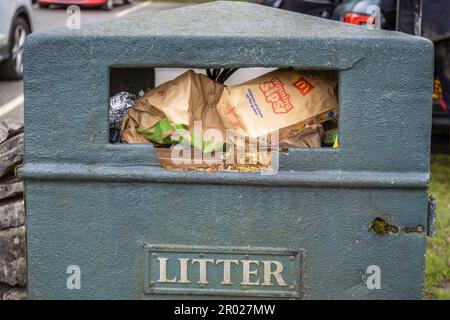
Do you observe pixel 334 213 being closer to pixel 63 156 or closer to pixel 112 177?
pixel 112 177

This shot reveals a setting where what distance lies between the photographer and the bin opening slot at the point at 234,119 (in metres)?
2.58

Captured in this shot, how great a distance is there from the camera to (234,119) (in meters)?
2.59

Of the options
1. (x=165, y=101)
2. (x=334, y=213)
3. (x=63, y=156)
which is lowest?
(x=334, y=213)

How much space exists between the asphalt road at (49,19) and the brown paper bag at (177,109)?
43cm

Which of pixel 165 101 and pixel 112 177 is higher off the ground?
pixel 165 101

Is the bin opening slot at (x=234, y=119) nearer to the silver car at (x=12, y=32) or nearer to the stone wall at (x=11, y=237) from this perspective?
the stone wall at (x=11, y=237)

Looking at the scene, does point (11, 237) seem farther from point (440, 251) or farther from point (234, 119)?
point (440, 251)

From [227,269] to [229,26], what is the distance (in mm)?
747

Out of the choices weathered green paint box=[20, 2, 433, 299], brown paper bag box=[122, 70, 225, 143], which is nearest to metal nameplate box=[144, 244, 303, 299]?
weathered green paint box=[20, 2, 433, 299]

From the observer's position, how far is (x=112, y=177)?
2.49 meters

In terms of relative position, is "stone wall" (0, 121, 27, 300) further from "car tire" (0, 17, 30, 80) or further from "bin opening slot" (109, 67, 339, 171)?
"car tire" (0, 17, 30, 80)

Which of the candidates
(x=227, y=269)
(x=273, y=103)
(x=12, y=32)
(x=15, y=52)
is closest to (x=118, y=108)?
(x=273, y=103)
